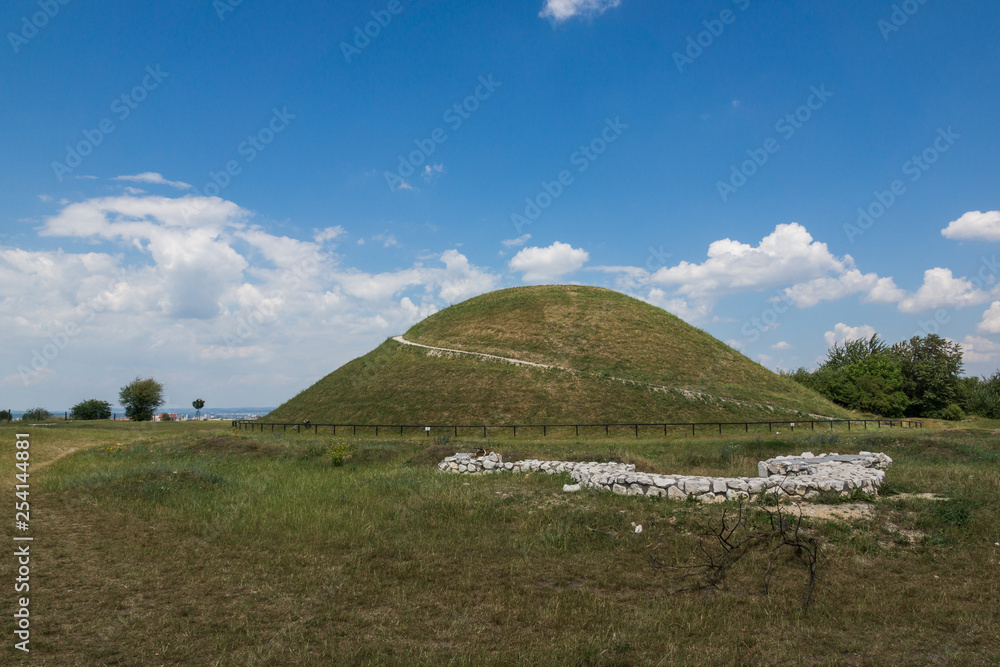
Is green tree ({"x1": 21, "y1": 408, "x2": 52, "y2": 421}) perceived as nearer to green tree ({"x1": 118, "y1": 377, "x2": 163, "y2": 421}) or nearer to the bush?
green tree ({"x1": 118, "y1": 377, "x2": 163, "y2": 421})

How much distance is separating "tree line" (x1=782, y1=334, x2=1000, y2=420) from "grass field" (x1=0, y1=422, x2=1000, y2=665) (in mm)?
49421

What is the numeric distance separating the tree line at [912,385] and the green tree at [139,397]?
85.3 m

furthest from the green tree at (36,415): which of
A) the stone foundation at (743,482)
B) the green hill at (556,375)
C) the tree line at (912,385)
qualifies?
the tree line at (912,385)

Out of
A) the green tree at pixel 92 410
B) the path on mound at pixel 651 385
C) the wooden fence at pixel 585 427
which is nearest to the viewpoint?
the wooden fence at pixel 585 427

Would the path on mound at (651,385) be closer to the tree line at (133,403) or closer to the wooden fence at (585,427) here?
the wooden fence at (585,427)

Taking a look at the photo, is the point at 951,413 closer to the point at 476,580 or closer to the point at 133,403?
the point at 476,580

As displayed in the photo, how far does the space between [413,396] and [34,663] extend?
1535 inches

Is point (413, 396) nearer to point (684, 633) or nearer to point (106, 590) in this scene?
point (106, 590)

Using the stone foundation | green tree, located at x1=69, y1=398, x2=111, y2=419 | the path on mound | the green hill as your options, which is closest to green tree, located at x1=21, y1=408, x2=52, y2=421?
green tree, located at x1=69, y1=398, x2=111, y2=419

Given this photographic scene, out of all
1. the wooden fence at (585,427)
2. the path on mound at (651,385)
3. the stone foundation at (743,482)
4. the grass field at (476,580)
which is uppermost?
the path on mound at (651,385)

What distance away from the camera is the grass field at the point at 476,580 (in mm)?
6664

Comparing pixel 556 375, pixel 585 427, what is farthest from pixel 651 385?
pixel 585 427

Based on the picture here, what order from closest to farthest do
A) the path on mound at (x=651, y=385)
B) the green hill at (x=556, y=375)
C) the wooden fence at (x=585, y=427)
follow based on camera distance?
1. the wooden fence at (x=585, y=427)
2. the green hill at (x=556, y=375)
3. the path on mound at (x=651, y=385)

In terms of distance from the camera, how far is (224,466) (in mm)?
23328
